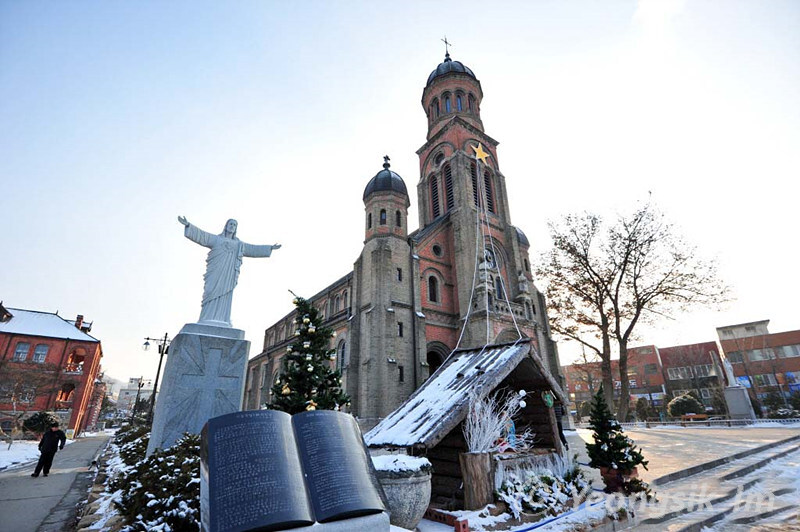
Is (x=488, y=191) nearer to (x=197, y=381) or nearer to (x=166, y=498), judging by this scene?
(x=197, y=381)

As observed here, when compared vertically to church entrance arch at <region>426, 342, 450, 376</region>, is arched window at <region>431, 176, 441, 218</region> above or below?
above

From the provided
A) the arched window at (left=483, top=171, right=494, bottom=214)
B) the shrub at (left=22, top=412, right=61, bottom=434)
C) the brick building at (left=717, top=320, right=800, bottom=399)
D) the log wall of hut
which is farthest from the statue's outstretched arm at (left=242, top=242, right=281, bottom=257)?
the brick building at (left=717, top=320, right=800, bottom=399)

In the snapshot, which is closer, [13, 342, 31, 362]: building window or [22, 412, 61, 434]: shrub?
[22, 412, 61, 434]: shrub

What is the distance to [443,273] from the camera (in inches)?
966

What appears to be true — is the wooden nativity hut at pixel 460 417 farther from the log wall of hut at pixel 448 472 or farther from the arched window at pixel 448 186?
the arched window at pixel 448 186

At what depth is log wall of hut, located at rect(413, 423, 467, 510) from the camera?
5.44 meters

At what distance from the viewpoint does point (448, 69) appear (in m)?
32.2

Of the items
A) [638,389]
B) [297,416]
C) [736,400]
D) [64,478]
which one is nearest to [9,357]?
[64,478]

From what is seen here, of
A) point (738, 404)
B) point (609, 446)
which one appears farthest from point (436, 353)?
point (738, 404)

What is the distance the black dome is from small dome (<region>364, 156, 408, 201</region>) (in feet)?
44.2

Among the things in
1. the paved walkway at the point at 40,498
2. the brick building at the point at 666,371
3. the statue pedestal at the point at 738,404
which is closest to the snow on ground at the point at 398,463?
the paved walkway at the point at 40,498

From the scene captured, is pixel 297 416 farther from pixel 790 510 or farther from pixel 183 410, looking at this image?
pixel 790 510

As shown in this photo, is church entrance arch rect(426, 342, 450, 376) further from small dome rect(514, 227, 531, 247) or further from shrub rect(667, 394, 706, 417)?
shrub rect(667, 394, 706, 417)

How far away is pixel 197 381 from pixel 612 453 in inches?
325
